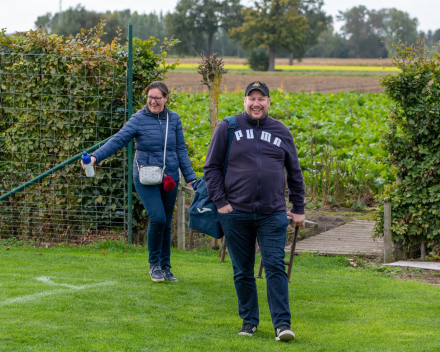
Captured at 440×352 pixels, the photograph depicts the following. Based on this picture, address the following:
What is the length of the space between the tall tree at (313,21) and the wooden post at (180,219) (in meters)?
88.2

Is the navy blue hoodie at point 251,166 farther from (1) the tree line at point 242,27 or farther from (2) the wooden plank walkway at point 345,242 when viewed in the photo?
(1) the tree line at point 242,27

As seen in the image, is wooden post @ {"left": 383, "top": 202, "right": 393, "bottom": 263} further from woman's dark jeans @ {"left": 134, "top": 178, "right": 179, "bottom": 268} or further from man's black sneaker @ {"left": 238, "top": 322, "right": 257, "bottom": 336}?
man's black sneaker @ {"left": 238, "top": 322, "right": 257, "bottom": 336}

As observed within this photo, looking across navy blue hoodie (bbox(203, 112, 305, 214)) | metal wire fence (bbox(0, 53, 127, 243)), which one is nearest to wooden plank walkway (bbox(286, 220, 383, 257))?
metal wire fence (bbox(0, 53, 127, 243))

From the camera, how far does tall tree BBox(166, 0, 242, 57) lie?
99000 millimetres

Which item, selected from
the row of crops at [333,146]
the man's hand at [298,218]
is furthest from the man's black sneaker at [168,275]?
the row of crops at [333,146]

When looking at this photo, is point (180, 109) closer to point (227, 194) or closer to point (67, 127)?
point (67, 127)

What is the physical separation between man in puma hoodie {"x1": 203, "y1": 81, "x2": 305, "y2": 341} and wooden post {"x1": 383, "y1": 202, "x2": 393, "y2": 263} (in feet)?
13.1

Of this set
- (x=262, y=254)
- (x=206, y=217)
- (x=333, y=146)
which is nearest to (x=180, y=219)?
(x=206, y=217)

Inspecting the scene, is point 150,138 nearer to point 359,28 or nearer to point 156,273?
point 156,273

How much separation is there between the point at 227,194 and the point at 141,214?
14.4 feet

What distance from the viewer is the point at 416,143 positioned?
8.80 meters

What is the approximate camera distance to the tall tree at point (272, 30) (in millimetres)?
87562

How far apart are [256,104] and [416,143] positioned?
447 centimetres

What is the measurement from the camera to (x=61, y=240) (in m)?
9.60
